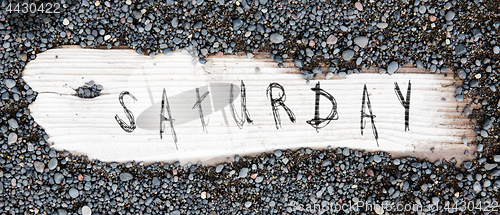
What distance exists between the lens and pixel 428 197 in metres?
2.91

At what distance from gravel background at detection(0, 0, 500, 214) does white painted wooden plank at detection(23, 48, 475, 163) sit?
10cm

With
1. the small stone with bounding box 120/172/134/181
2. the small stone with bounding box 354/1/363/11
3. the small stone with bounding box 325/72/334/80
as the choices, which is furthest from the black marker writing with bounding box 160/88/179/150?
the small stone with bounding box 354/1/363/11

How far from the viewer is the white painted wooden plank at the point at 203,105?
2916mm

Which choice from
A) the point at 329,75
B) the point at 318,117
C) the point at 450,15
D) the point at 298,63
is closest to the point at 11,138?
the point at 298,63

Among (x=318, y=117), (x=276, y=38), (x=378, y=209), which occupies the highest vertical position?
(x=276, y=38)

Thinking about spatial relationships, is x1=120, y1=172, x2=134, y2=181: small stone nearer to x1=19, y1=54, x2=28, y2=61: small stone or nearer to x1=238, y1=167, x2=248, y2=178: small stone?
x1=238, y1=167, x2=248, y2=178: small stone

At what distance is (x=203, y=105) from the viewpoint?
2.93 metres

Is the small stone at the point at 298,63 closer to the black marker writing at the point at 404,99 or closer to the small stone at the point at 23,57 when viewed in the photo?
the black marker writing at the point at 404,99

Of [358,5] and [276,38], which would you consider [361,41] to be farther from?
[276,38]

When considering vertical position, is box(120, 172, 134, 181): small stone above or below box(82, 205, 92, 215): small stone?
above

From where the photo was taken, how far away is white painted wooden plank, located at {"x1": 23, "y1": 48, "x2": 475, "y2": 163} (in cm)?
292

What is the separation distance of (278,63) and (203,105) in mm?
773

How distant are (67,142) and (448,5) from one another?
3628 millimetres

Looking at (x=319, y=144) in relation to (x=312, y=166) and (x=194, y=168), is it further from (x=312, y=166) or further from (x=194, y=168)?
(x=194, y=168)
